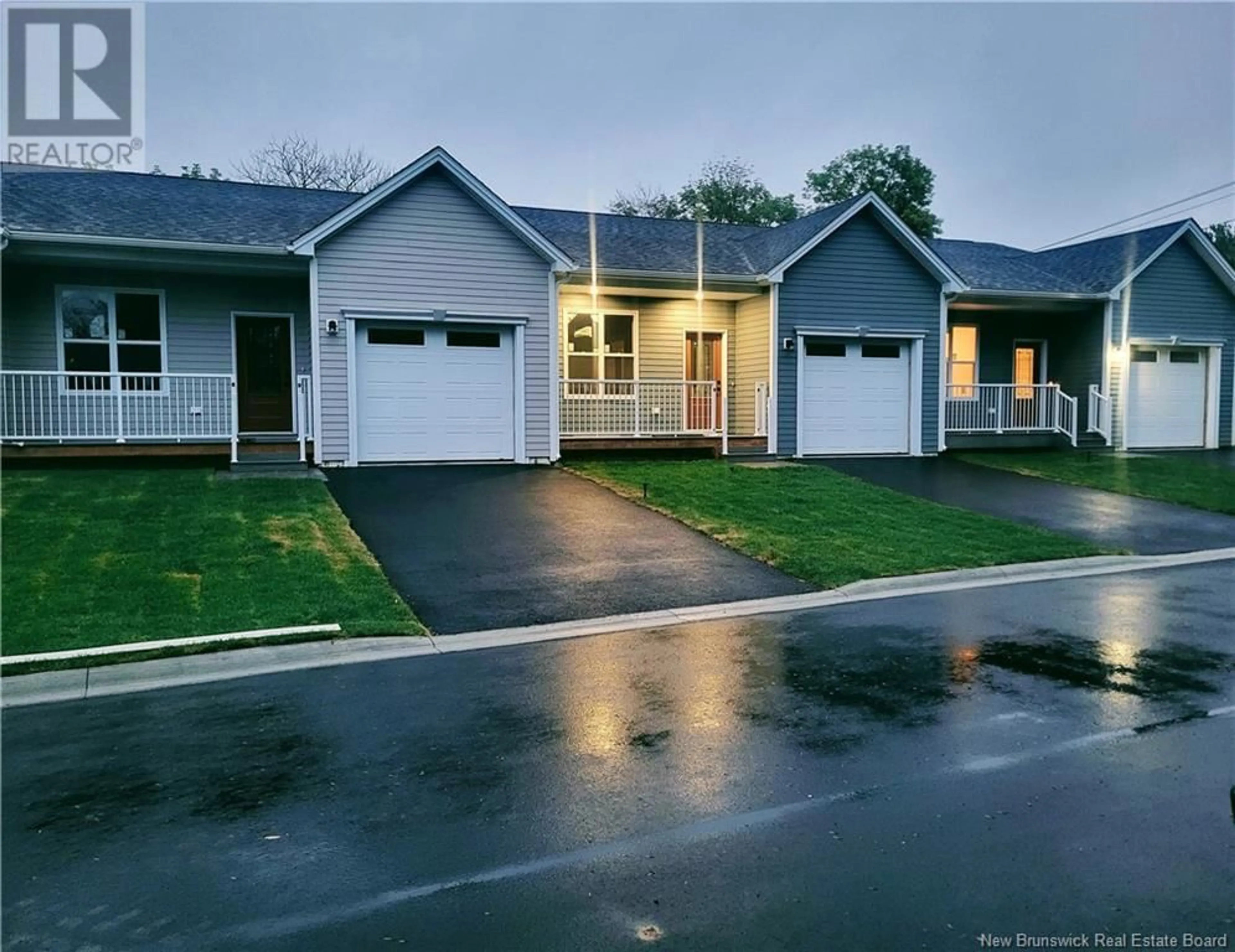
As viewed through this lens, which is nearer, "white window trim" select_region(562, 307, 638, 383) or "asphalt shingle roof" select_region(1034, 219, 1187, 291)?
"white window trim" select_region(562, 307, 638, 383)

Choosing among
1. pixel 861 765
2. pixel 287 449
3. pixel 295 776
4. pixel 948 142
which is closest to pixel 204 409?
pixel 287 449

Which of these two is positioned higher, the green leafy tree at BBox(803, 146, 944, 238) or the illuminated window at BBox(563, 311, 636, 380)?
the green leafy tree at BBox(803, 146, 944, 238)

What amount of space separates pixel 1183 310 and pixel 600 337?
48.8 feet

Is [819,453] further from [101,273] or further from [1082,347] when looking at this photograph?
[101,273]

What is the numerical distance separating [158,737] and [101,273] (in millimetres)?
13995

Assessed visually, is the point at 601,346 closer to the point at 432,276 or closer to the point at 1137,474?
the point at 432,276

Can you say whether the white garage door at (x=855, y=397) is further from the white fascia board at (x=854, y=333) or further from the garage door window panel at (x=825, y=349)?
the white fascia board at (x=854, y=333)

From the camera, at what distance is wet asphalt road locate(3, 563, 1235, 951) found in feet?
10.6

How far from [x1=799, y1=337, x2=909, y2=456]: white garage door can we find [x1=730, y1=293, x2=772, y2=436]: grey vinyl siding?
87 centimetres

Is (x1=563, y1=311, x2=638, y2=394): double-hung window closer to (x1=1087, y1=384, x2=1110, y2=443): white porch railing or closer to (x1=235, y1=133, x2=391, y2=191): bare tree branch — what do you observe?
(x1=1087, y1=384, x2=1110, y2=443): white porch railing

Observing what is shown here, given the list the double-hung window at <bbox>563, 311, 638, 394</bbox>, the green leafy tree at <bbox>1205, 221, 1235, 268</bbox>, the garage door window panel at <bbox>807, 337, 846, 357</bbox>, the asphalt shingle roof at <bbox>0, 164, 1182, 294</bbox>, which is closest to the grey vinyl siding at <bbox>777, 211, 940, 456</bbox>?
the garage door window panel at <bbox>807, 337, 846, 357</bbox>

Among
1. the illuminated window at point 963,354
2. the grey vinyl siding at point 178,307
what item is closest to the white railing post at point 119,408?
the grey vinyl siding at point 178,307

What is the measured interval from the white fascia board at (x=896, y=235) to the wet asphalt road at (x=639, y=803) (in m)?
13.5

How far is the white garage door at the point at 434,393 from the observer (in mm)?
16484
